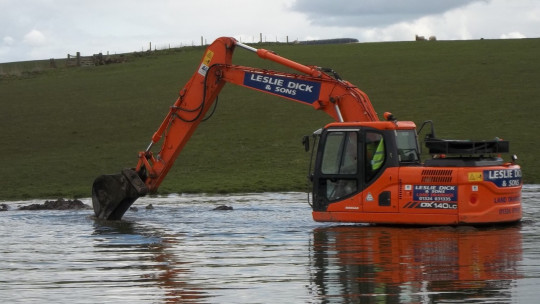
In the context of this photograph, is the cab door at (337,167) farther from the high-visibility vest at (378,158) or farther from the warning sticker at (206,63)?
the warning sticker at (206,63)

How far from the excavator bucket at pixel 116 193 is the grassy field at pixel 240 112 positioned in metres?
6.96

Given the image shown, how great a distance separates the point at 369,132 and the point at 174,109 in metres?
5.50

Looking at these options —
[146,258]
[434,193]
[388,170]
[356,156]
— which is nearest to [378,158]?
[388,170]

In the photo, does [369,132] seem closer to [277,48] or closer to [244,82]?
[244,82]

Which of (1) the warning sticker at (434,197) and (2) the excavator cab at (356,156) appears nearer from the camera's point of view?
(1) the warning sticker at (434,197)

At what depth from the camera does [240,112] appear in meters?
48.3

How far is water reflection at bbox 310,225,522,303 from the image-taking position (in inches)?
492

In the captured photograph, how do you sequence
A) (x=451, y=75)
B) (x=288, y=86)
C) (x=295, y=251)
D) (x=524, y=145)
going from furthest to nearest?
(x=451, y=75), (x=524, y=145), (x=288, y=86), (x=295, y=251)

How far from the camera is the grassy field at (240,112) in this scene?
115 ft

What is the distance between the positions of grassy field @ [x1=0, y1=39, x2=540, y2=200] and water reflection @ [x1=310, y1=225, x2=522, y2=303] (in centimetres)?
1267

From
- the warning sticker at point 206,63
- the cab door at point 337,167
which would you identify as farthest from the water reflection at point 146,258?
Result: the warning sticker at point 206,63

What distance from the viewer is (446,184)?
19.6 metres

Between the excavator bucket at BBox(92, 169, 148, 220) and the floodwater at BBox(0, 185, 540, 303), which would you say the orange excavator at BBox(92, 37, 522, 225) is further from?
the excavator bucket at BBox(92, 169, 148, 220)

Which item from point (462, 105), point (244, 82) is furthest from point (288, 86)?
point (462, 105)
